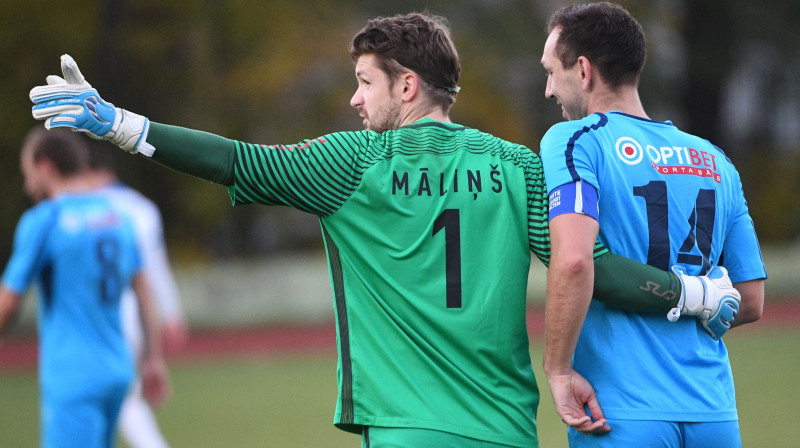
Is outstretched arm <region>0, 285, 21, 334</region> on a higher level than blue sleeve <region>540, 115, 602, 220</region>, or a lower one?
lower

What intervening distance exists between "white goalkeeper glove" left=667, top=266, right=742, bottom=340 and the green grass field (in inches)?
216

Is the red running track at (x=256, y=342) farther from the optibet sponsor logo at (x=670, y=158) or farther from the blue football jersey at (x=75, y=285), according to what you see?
the optibet sponsor logo at (x=670, y=158)

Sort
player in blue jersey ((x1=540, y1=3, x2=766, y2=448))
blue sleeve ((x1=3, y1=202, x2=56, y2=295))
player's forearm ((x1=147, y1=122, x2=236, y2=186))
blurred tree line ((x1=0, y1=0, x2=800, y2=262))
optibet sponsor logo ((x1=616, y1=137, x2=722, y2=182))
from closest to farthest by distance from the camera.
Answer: player's forearm ((x1=147, y1=122, x2=236, y2=186)) < player in blue jersey ((x1=540, y1=3, x2=766, y2=448)) < optibet sponsor logo ((x1=616, y1=137, x2=722, y2=182)) < blue sleeve ((x1=3, y1=202, x2=56, y2=295)) < blurred tree line ((x1=0, y1=0, x2=800, y2=262))

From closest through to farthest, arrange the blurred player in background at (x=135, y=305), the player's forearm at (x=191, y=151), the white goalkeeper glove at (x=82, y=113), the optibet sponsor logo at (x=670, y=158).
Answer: the white goalkeeper glove at (x=82, y=113) → the player's forearm at (x=191, y=151) → the optibet sponsor logo at (x=670, y=158) → the blurred player in background at (x=135, y=305)

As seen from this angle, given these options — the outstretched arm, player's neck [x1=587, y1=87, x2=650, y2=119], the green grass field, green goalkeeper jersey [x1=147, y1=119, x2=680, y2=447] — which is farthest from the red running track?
green goalkeeper jersey [x1=147, y1=119, x2=680, y2=447]

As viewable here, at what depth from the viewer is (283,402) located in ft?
37.2

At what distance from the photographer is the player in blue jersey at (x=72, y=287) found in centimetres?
518

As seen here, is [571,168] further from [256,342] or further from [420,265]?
[256,342]

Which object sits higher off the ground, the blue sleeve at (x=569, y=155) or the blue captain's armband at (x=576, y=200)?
the blue sleeve at (x=569, y=155)

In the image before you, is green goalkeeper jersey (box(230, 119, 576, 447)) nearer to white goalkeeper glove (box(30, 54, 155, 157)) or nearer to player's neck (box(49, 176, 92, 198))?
white goalkeeper glove (box(30, 54, 155, 157))

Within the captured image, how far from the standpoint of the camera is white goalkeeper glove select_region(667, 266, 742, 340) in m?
3.23

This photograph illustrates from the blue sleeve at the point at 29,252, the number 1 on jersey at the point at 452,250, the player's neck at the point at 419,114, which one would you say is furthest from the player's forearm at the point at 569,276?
the blue sleeve at the point at 29,252

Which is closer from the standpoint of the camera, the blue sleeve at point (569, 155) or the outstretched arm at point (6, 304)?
the blue sleeve at point (569, 155)

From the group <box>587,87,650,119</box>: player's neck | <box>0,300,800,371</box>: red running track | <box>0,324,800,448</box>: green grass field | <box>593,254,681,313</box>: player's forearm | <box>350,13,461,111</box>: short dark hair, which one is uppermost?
<box>350,13,461,111</box>: short dark hair
